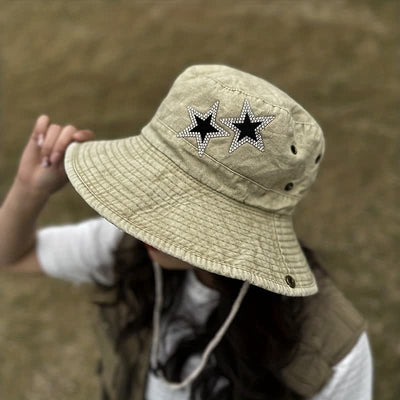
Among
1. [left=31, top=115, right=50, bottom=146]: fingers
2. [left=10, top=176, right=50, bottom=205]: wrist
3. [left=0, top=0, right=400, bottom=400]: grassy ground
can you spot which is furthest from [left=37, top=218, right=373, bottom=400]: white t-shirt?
[left=0, top=0, right=400, bottom=400]: grassy ground

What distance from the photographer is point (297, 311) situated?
0.89m

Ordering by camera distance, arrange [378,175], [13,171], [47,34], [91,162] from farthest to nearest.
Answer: [47,34] → [13,171] → [378,175] → [91,162]

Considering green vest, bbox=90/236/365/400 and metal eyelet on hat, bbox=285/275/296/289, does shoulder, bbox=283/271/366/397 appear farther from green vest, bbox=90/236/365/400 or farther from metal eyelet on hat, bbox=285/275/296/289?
metal eyelet on hat, bbox=285/275/296/289

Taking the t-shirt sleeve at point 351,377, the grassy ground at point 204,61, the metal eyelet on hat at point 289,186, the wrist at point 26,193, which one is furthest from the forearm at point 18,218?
the grassy ground at point 204,61

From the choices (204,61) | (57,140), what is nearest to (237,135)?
(57,140)

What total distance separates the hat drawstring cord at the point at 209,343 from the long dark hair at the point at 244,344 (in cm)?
1

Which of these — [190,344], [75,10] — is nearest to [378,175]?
[190,344]

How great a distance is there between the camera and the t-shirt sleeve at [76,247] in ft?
3.57

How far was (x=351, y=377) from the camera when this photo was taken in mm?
849

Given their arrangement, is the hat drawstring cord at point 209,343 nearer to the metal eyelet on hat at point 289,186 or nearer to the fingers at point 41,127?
the metal eyelet on hat at point 289,186

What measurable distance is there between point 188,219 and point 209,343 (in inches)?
14.8

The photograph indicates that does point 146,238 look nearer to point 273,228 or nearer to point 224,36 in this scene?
point 273,228

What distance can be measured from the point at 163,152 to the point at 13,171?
2418mm

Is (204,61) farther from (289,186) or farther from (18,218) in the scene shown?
(289,186)
